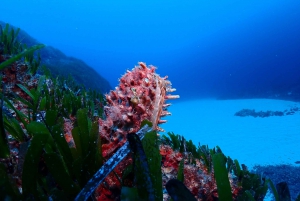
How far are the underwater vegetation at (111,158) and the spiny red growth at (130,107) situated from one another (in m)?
0.01

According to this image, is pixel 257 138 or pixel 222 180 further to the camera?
pixel 257 138

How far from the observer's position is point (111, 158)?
1324 mm

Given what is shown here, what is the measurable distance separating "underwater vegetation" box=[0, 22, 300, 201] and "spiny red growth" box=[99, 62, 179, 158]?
1 cm

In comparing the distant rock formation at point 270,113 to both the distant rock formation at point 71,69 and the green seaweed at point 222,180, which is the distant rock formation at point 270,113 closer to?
the distant rock formation at point 71,69

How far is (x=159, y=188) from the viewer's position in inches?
50.0

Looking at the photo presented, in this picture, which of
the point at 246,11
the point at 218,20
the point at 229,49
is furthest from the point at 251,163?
the point at 218,20

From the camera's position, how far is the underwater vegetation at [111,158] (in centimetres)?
120

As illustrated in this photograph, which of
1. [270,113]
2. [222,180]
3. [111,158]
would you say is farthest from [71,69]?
[270,113]

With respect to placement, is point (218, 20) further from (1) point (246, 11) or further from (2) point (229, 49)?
(2) point (229, 49)

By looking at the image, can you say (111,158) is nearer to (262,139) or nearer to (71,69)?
(262,139)

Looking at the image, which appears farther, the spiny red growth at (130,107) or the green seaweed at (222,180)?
the spiny red growth at (130,107)

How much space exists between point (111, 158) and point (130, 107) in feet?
4.01

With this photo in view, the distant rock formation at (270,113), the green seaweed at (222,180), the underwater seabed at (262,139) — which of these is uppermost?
the distant rock formation at (270,113)

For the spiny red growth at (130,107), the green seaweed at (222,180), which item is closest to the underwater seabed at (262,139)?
the spiny red growth at (130,107)
